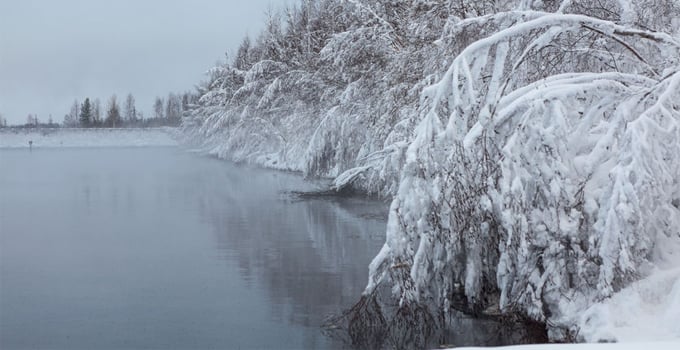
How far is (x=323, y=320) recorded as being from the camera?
9.84m

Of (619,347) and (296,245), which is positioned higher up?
(619,347)

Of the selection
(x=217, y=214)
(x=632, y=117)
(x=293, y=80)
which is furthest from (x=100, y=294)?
(x=293, y=80)

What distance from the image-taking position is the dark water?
9391mm

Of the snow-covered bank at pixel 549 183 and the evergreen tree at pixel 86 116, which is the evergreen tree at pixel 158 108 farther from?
the snow-covered bank at pixel 549 183

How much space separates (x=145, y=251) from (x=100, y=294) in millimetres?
3611

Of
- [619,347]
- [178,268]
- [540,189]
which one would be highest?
[540,189]

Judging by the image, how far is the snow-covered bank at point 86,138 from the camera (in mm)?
85812

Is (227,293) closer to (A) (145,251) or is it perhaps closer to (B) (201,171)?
(A) (145,251)

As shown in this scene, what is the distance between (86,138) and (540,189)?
87.1 metres

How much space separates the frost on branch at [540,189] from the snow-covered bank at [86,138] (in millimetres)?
83165

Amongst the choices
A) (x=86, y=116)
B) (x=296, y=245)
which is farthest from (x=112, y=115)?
(x=296, y=245)

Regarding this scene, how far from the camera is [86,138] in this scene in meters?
89.8

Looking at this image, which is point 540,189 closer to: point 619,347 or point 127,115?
point 619,347

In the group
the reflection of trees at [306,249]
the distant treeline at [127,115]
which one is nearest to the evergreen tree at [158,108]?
the distant treeline at [127,115]
